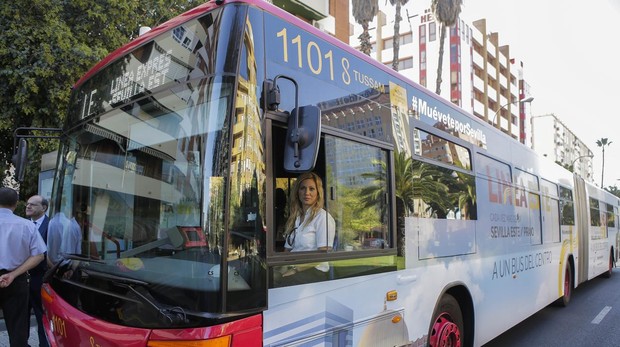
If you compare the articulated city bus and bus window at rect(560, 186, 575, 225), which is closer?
the articulated city bus

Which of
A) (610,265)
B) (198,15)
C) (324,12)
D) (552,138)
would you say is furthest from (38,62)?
(552,138)

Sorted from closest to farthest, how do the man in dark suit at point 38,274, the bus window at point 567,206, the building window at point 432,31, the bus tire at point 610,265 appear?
the man in dark suit at point 38,274 → the bus window at point 567,206 → the bus tire at point 610,265 → the building window at point 432,31

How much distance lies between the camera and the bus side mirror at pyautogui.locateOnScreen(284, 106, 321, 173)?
2.36 m

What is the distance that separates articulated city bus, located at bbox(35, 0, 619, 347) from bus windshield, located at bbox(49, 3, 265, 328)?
10mm

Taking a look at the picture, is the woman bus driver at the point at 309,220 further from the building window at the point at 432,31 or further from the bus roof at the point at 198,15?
the building window at the point at 432,31

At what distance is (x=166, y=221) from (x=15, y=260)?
266cm

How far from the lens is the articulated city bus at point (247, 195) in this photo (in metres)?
2.26

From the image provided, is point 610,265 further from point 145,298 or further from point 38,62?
point 38,62

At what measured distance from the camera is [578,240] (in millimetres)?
9930

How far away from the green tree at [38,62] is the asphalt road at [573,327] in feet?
30.2

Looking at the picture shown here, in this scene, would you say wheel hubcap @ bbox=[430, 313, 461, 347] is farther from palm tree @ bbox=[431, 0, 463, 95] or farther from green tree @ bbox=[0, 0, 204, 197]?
palm tree @ bbox=[431, 0, 463, 95]

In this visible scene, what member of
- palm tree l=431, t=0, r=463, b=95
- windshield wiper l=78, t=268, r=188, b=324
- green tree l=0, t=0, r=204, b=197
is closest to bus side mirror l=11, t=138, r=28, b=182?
windshield wiper l=78, t=268, r=188, b=324

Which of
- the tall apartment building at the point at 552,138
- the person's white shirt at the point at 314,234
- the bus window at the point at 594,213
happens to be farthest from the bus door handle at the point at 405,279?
the tall apartment building at the point at 552,138

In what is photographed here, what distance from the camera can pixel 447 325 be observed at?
4.32 meters
